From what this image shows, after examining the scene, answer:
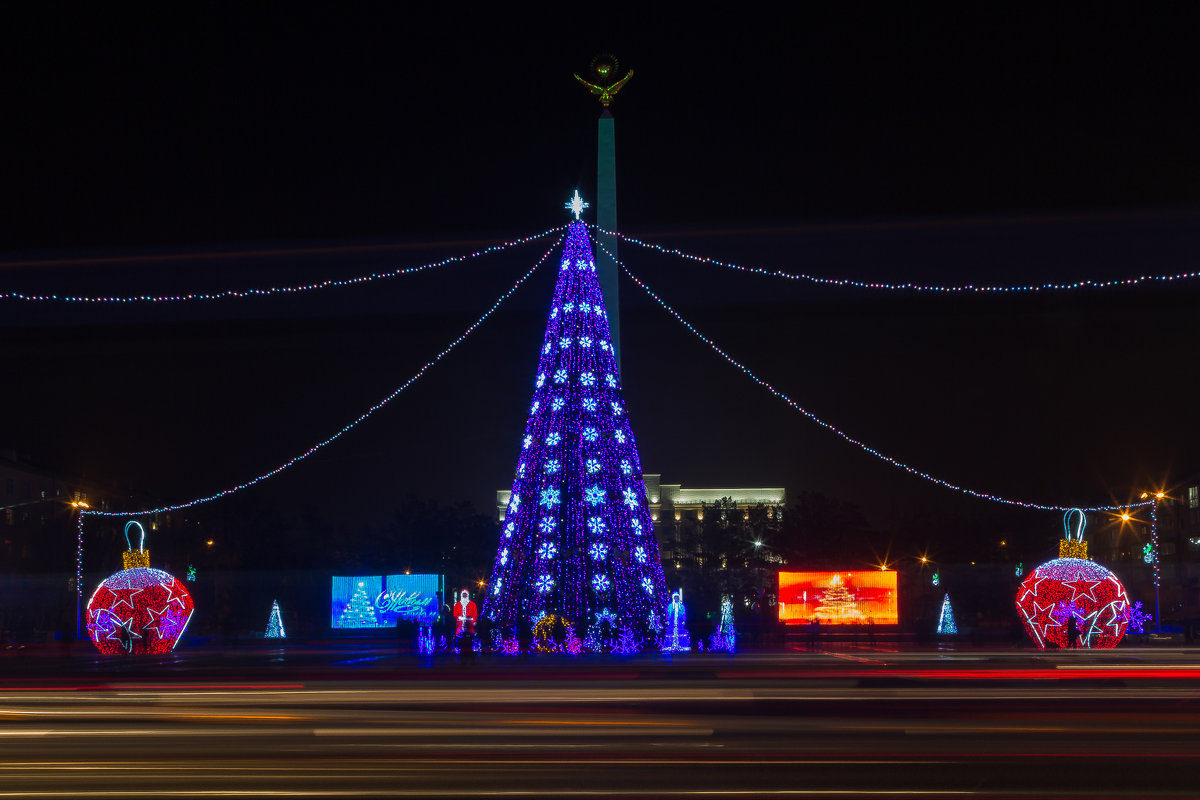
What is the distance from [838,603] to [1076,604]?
38.6 ft

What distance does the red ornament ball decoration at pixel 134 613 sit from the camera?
79.8 ft

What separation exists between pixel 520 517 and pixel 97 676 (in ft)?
23.1

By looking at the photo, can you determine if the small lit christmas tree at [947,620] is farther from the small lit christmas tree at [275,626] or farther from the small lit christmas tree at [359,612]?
the small lit christmas tree at [275,626]

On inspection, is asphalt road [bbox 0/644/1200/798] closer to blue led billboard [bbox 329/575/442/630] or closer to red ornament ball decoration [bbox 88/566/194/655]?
red ornament ball decoration [bbox 88/566/194/655]

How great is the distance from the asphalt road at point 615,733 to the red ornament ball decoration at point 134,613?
322 inches

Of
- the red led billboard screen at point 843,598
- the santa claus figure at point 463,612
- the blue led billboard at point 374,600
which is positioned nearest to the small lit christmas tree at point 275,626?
the blue led billboard at point 374,600

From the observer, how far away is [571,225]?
22.0 meters

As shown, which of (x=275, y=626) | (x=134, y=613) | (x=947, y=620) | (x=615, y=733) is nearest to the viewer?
(x=615, y=733)

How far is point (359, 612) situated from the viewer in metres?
32.0

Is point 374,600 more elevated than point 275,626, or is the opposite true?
point 374,600

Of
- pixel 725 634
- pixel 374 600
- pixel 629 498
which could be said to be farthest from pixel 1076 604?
pixel 374 600

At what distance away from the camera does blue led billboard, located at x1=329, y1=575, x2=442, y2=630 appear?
3195 centimetres

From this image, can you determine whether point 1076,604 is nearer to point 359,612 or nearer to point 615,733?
point 615,733

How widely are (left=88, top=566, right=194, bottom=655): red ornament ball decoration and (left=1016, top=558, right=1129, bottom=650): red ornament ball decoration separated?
54.3 feet
